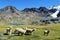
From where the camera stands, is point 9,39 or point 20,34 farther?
point 20,34

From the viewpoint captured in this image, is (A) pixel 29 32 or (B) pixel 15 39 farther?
(A) pixel 29 32

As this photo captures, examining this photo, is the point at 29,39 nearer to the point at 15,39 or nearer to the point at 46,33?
the point at 15,39

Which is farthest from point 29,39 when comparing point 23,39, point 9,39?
point 9,39

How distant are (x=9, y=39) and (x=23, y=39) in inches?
115

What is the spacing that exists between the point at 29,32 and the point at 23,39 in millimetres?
10528

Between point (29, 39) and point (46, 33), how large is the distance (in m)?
10.5

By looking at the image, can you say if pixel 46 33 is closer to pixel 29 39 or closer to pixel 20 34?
pixel 20 34

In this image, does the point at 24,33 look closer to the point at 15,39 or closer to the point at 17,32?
the point at 17,32

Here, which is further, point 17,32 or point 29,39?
Answer: point 17,32

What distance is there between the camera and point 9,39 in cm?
3534

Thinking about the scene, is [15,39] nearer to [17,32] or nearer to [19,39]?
[19,39]

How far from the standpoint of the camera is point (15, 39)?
3516 cm

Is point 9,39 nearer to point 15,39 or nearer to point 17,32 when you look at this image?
point 15,39

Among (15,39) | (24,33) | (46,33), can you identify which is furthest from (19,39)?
(46,33)
